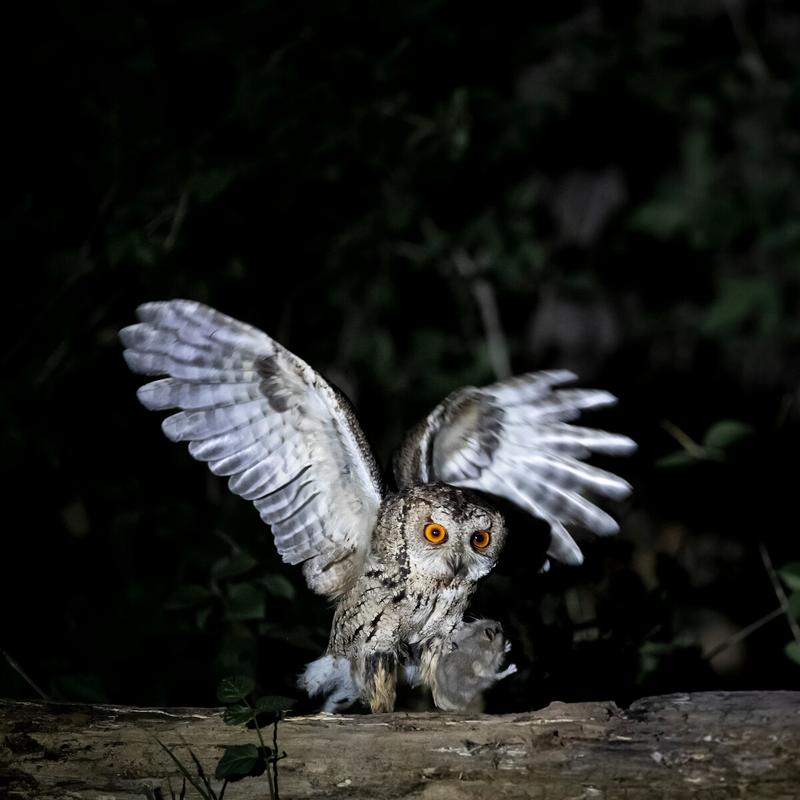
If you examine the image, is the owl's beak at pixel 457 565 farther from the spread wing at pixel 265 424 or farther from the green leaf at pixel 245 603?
the green leaf at pixel 245 603

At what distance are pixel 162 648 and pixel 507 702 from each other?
98cm

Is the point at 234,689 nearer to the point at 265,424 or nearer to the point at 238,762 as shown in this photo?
the point at 238,762

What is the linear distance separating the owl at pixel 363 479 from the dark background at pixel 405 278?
192 millimetres

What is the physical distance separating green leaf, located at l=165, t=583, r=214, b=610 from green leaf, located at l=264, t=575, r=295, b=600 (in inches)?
5.9

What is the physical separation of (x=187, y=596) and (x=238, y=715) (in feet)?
2.03

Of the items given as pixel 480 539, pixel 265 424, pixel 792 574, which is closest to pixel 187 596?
pixel 265 424

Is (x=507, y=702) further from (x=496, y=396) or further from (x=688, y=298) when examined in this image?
(x=688, y=298)

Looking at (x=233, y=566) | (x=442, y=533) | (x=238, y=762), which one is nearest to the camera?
(x=238, y=762)

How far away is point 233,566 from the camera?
93.0 inches

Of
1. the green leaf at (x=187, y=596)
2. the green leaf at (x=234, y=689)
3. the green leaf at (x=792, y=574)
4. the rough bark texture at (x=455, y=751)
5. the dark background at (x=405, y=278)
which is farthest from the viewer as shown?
the dark background at (x=405, y=278)

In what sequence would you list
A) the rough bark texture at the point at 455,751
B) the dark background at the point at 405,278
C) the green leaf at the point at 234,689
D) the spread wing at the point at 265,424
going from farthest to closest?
1. the dark background at the point at 405,278
2. the spread wing at the point at 265,424
3. the green leaf at the point at 234,689
4. the rough bark texture at the point at 455,751

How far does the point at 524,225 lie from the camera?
3.91 meters

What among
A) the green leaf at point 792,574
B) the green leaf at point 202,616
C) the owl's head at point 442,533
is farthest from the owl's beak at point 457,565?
the green leaf at point 792,574

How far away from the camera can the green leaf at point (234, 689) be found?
1790 mm
